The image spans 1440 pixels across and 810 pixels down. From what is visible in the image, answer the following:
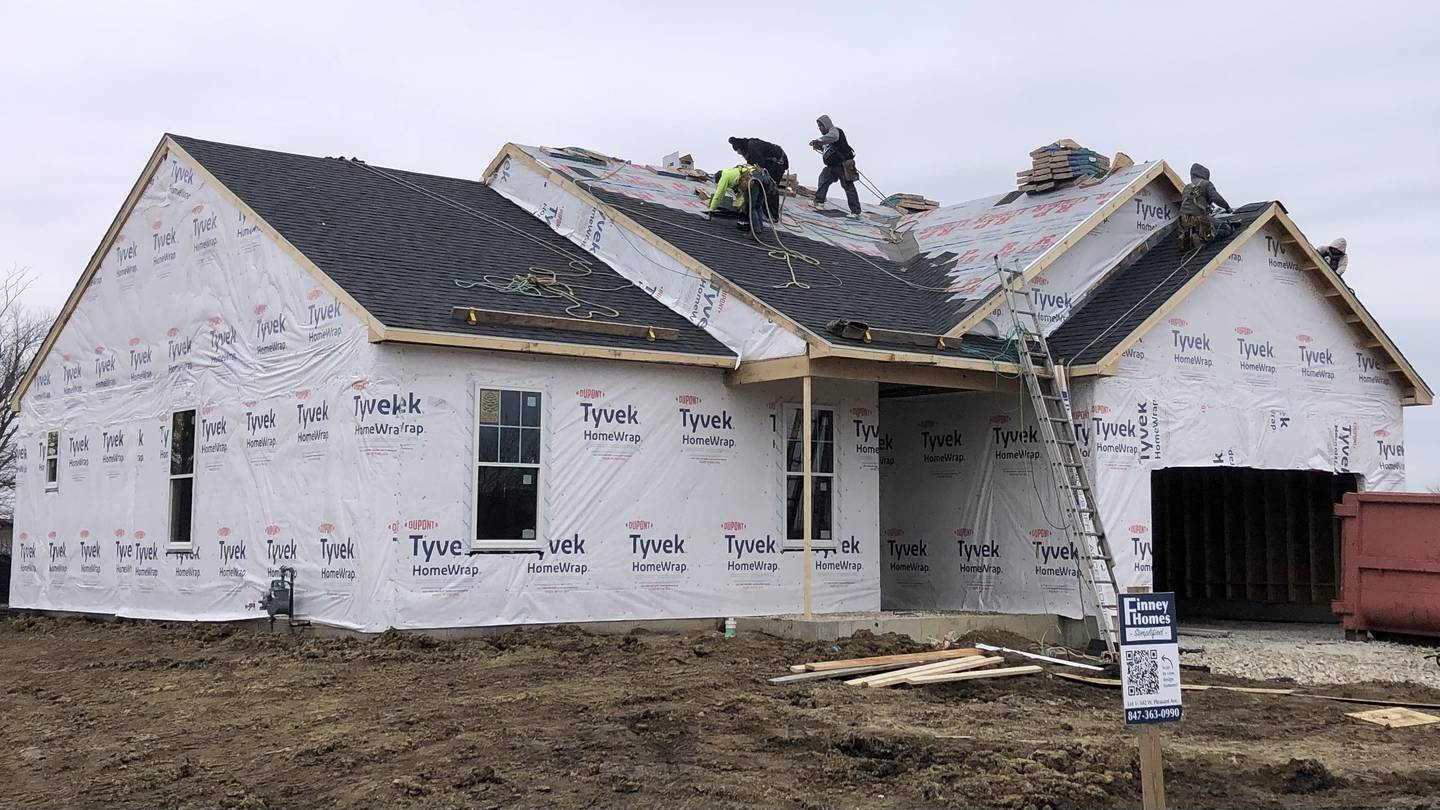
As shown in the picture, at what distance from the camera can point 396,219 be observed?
58.4 feet

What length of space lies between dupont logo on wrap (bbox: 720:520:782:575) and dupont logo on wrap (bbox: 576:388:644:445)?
1486 millimetres

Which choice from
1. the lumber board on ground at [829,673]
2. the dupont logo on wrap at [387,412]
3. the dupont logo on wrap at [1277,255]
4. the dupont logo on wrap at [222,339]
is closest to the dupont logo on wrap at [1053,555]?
the lumber board on ground at [829,673]

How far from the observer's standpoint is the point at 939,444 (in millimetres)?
17766

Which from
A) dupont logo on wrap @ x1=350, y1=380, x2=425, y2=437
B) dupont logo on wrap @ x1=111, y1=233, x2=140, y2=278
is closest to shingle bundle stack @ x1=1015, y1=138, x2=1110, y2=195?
dupont logo on wrap @ x1=350, y1=380, x2=425, y2=437

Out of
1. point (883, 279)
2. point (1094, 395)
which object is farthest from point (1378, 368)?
point (883, 279)

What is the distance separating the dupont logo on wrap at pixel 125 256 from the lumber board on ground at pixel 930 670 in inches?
470

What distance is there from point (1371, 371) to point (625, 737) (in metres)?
13.8

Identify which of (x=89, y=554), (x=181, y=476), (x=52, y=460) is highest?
(x=52, y=460)

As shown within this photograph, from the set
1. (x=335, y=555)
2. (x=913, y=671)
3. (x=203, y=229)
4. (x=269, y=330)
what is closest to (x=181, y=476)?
(x=269, y=330)

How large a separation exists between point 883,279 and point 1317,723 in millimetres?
8962

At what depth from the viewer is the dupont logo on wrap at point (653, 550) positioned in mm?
15180

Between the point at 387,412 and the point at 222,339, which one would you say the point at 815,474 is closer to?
the point at 387,412

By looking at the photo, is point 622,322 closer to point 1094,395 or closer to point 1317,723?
point 1094,395

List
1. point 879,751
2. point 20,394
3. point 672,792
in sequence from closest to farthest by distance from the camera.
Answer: point 672,792, point 879,751, point 20,394
